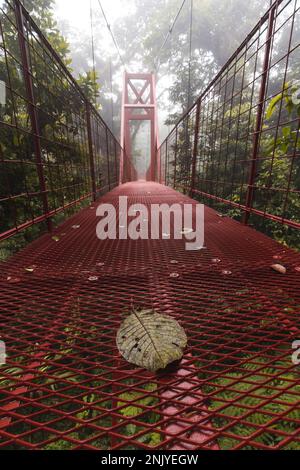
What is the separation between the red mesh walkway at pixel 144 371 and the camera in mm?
444

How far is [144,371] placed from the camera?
533 millimetres

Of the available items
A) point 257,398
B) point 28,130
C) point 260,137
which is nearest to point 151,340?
point 257,398

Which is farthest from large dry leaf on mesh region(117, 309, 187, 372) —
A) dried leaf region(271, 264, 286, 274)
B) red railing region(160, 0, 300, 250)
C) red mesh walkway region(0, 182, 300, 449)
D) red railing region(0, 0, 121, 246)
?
red railing region(160, 0, 300, 250)

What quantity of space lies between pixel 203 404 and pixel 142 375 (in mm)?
127

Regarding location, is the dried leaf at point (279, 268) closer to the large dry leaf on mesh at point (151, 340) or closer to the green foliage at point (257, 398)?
the green foliage at point (257, 398)

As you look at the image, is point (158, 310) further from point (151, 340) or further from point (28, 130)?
point (28, 130)

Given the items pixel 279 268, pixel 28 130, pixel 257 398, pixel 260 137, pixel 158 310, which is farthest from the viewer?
pixel 28 130

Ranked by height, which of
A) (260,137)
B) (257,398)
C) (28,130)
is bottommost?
(257,398)

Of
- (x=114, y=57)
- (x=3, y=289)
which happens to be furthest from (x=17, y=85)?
(x=114, y=57)

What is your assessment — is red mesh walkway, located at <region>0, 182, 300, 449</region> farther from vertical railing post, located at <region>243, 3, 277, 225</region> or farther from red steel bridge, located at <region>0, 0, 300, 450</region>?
vertical railing post, located at <region>243, 3, 277, 225</region>

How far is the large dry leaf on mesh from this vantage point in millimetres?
→ 542

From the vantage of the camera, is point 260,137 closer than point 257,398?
No

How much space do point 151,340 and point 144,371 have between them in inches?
2.9

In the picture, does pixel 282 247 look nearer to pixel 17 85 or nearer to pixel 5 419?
pixel 5 419
